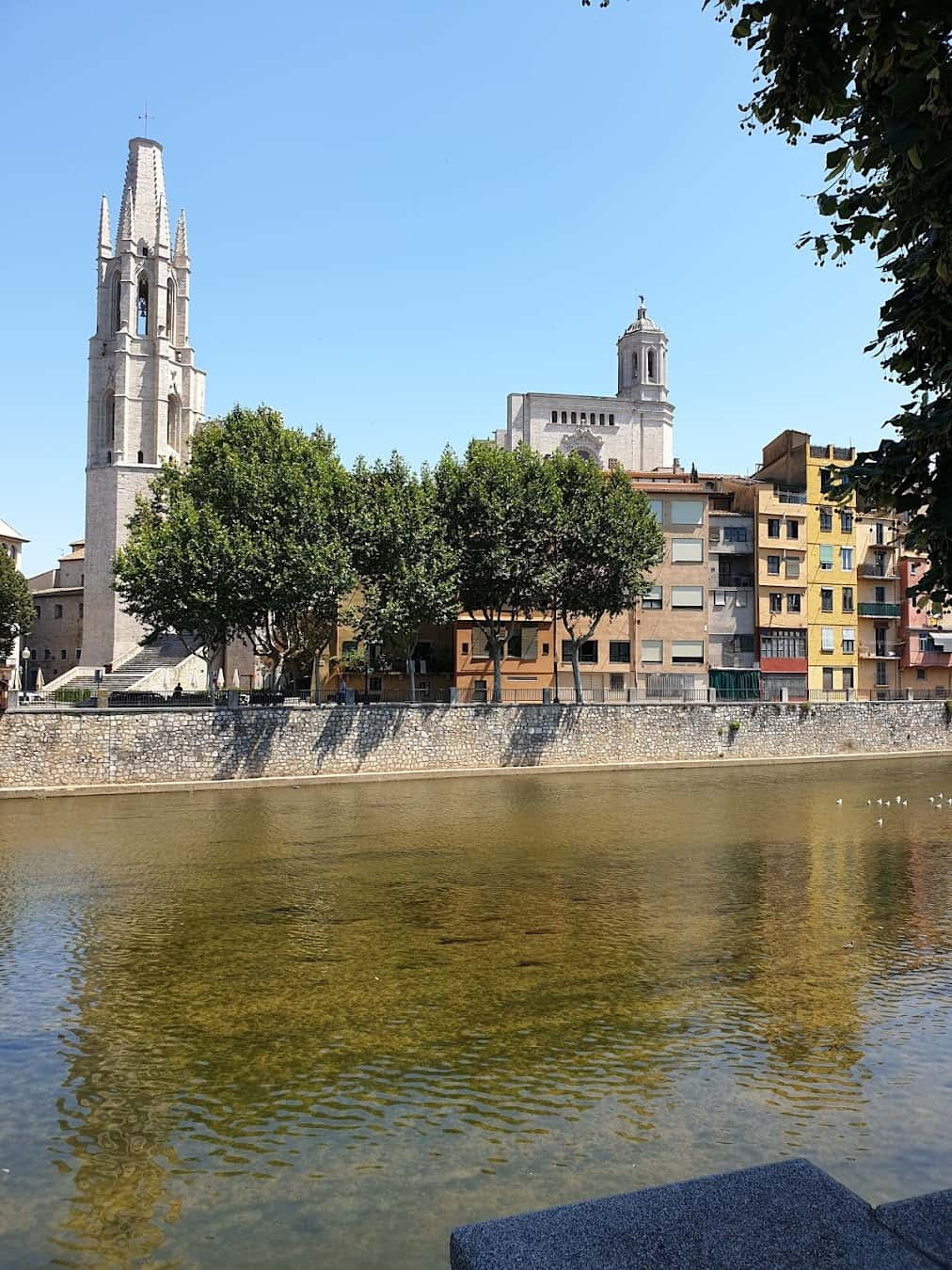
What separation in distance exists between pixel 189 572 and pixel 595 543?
18.2 meters

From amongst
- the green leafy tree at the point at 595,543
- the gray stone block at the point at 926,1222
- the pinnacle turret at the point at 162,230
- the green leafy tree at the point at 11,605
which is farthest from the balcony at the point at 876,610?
the gray stone block at the point at 926,1222

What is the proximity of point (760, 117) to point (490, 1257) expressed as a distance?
21.6 feet

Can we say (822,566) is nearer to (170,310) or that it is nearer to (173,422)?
(173,422)

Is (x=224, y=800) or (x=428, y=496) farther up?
(x=428, y=496)

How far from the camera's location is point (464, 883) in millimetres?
19641

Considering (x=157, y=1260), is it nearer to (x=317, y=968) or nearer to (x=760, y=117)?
(x=317, y=968)

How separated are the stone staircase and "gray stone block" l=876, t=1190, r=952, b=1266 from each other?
2205 inches

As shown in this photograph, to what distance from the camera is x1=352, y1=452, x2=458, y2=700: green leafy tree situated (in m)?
40.9

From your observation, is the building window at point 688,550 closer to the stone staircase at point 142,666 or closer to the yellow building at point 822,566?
the yellow building at point 822,566

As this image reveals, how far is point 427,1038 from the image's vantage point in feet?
35.9

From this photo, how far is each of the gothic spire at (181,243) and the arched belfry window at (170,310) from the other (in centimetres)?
238

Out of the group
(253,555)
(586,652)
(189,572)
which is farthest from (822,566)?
(189,572)

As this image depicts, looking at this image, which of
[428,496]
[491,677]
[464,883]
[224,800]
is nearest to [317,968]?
[464,883]

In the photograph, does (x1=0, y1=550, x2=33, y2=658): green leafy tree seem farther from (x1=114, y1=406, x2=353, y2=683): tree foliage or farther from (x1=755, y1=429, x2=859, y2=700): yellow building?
(x1=755, y1=429, x2=859, y2=700): yellow building
